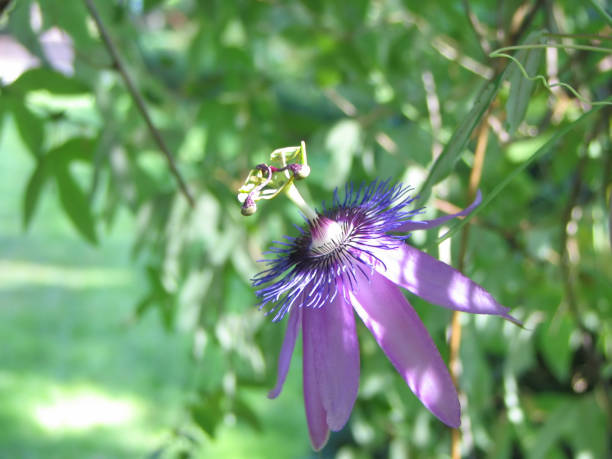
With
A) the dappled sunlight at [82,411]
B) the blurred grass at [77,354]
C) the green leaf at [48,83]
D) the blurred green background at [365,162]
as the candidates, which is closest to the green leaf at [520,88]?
the blurred green background at [365,162]

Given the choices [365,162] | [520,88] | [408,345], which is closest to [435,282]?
[408,345]

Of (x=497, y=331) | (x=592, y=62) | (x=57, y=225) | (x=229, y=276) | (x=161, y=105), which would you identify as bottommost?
(x=497, y=331)

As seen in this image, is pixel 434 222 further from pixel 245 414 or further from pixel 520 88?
pixel 245 414

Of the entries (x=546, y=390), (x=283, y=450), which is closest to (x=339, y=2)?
(x=546, y=390)

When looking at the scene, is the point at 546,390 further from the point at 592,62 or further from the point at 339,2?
the point at 339,2

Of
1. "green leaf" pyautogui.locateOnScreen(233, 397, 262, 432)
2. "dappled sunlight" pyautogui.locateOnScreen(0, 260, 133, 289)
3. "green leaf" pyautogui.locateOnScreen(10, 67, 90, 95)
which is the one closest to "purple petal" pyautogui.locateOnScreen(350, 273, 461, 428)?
"green leaf" pyautogui.locateOnScreen(10, 67, 90, 95)
